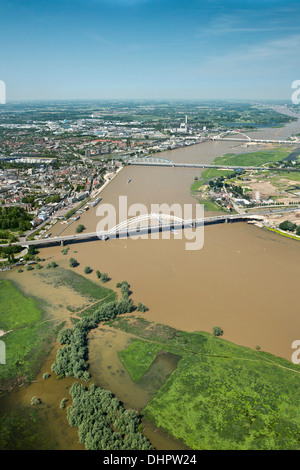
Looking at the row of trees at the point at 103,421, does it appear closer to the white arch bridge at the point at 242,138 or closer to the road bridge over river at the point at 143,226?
the road bridge over river at the point at 143,226

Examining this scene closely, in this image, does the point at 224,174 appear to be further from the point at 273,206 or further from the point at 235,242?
the point at 235,242

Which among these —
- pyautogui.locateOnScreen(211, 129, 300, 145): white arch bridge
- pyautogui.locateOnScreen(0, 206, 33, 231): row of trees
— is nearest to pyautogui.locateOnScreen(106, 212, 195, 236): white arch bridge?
pyautogui.locateOnScreen(0, 206, 33, 231): row of trees

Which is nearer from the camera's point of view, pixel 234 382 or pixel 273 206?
pixel 234 382

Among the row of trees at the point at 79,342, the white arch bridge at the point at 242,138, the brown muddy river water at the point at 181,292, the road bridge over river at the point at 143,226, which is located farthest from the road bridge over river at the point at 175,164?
the row of trees at the point at 79,342

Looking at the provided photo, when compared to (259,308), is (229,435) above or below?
below

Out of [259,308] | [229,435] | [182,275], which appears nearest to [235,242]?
[182,275]
